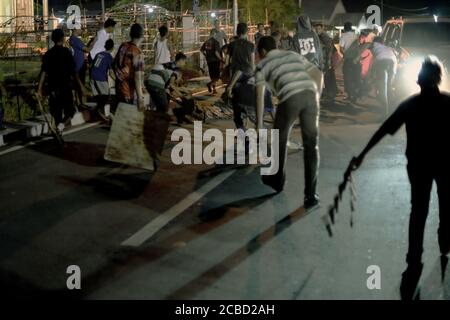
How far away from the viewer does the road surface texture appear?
509 cm

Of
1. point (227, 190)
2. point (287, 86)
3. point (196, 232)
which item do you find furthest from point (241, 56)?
point (196, 232)

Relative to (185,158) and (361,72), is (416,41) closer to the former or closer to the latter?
(361,72)

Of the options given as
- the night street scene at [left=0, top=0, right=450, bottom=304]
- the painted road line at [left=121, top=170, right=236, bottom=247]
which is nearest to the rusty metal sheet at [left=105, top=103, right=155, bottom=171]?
the night street scene at [left=0, top=0, right=450, bottom=304]

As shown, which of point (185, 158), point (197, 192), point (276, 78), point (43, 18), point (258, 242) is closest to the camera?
point (258, 242)

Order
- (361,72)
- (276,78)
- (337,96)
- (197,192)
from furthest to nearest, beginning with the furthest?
(337,96) < (361,72) < (197,192) < (276,78)

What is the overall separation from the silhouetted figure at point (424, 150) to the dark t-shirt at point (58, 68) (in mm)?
6487

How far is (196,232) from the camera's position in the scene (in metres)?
6.38

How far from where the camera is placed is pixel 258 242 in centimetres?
605

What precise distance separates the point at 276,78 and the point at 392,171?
2.53 m

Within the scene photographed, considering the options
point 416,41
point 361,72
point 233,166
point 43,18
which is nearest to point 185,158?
point 233,166

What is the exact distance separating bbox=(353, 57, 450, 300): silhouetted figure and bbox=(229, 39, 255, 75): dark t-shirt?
6053 millimetres

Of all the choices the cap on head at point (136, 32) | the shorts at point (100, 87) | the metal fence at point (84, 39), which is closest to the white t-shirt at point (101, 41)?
the metal fence at point (84, 39)

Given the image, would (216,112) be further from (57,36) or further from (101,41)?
(57,36)

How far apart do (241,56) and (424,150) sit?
665cm
